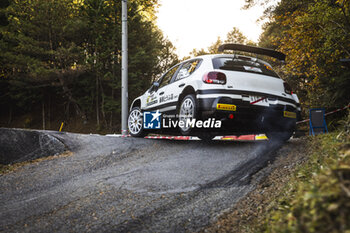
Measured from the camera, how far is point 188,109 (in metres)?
5.43

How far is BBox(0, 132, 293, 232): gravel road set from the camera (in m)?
2.74

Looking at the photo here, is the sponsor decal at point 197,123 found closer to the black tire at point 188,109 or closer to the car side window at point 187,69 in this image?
the black tire at point 188,109

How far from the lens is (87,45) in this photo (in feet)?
64.1

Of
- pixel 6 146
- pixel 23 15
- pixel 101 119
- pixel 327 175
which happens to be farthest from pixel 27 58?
pixel 327 175

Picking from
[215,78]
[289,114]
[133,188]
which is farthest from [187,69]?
[133,188]

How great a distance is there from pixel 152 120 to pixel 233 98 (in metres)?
2.76

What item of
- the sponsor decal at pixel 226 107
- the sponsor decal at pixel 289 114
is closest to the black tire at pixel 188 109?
the sponsor decal at pixel 226 107

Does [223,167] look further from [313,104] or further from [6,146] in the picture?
[313,104]

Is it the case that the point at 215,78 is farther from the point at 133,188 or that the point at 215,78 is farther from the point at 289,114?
the point at 133,188

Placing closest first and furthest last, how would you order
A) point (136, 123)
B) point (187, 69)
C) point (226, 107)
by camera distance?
point (226, 107), point (187, 69), point (136, 123)

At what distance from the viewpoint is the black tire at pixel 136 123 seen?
7.74 metres

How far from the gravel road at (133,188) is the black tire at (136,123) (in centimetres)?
183

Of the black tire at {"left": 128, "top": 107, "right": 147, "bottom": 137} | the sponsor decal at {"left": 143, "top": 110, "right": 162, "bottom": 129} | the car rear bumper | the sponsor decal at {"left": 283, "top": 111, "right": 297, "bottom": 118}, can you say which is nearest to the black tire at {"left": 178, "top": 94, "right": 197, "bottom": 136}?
the car rear bumper

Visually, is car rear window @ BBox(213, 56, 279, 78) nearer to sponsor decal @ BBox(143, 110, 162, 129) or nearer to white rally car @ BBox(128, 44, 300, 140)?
white rally car @ BBox(128, 44, 300, 140)
